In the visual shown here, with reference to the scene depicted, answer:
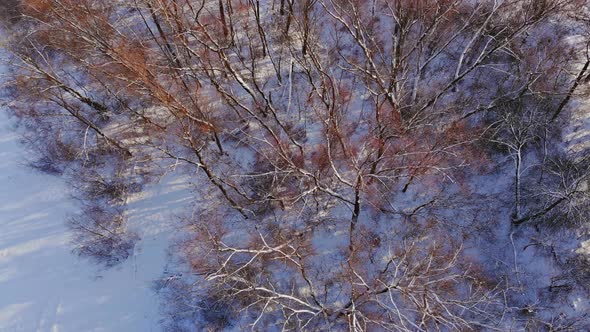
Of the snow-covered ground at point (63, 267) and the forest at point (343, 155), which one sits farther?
the snow-covered ground at point (63, 267)

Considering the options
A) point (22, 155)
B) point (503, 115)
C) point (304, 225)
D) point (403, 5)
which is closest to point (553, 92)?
point (503, 115)

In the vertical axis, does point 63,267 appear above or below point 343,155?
below

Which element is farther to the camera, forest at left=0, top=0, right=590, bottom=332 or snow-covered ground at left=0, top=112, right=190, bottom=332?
snow-covered ground at left=0, top=112, right=190, bottom=332

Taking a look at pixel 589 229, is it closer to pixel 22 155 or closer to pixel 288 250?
pixel 288 250
